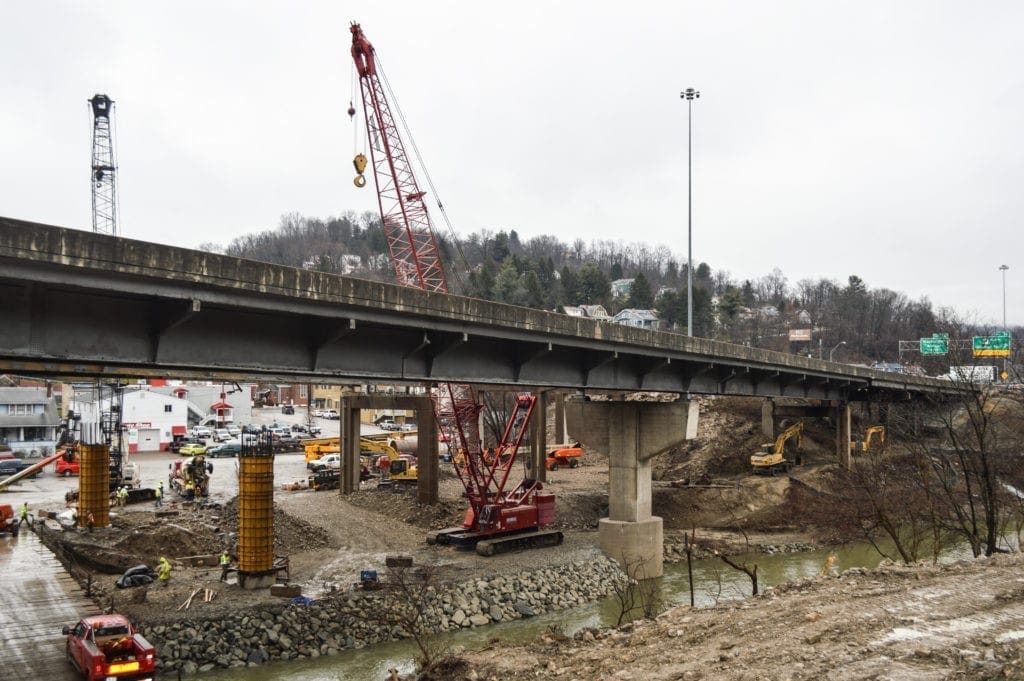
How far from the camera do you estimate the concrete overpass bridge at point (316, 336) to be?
13.2 metres

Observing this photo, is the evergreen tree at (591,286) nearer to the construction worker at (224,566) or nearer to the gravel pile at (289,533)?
the gravel pile at (289,533)

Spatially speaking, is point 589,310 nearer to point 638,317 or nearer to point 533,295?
point 638,317

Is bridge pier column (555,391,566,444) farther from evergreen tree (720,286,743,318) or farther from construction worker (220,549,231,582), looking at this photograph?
evergreen tree (720,286,743,318)

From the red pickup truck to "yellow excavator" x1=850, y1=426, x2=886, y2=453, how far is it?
4765 cm

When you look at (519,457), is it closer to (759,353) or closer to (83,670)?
(759,353)

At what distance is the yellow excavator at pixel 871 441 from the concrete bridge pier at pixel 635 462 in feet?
92.3

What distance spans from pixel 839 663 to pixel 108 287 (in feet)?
41.5

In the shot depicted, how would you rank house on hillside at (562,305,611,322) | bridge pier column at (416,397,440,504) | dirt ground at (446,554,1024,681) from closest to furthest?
dirt ground at (446,554,1024,681), bridge pier column at (416,397,440,504), house on hillside at (562,305,611,322)

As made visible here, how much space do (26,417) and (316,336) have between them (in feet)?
198

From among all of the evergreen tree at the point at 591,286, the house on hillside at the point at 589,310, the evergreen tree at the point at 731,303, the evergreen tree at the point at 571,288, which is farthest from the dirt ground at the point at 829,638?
the evergreen tree at the point at 571,288

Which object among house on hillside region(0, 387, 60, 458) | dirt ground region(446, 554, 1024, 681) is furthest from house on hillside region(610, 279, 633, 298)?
dirt ground region(446, 554, 1024, 681)

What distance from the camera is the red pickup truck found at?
49.8 ft

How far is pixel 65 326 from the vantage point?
1383 cm

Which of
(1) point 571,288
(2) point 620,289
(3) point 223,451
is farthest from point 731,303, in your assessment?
(3) point 223,451
